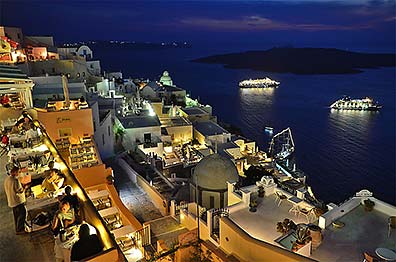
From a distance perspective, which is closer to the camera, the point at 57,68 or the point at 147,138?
the point at 147,138

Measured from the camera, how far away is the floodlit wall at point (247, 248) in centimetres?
670

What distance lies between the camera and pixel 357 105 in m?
63.2

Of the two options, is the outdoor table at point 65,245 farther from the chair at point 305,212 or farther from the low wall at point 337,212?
the chair at point 305,212

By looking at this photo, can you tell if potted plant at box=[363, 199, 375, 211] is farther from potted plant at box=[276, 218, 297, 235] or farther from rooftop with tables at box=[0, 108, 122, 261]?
rooftop with tables at box=[0, 108, 122, 261]

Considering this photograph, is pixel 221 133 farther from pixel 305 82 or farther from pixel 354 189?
pixel 305 82

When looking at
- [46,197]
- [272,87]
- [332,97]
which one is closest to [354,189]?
[46,197]

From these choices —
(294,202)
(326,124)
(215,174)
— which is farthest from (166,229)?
(326,124)

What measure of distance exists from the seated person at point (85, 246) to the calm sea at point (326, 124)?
31817 mm

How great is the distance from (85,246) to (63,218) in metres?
0.91

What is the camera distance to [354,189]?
113 feet

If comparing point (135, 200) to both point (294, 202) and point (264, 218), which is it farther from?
point (294, 202)

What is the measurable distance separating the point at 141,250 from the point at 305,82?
305 feet

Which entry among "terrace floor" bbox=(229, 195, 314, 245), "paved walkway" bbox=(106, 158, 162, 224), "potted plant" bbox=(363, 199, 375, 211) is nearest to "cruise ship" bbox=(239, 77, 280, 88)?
"paved walkway" bbox=(106, 158, 162, 224)

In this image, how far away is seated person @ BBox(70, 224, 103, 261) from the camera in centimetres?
468
